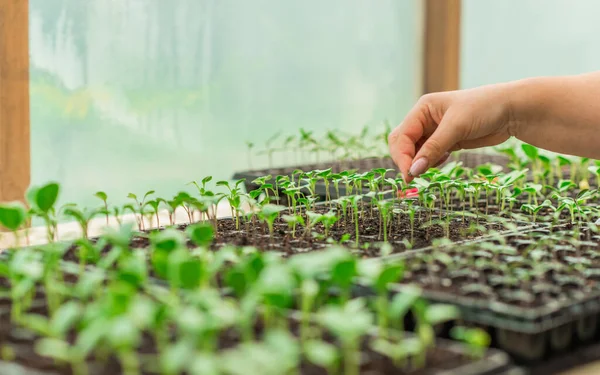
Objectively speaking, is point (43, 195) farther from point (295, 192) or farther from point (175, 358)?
point (175, 358)

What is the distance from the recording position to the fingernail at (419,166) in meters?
1.69

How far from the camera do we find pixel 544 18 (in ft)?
11.6

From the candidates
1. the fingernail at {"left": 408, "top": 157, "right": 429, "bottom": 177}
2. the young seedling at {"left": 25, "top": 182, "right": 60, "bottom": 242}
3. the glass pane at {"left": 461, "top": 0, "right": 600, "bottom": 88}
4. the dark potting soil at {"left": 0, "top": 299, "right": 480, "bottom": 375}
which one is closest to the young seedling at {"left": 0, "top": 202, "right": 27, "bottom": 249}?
the young seedling at {"left": 25, "top": 182, "right": 60, "bottom": 242}

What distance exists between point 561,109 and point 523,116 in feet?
0.26

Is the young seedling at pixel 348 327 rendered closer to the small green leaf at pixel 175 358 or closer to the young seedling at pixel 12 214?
the small green leaf at pixel 175 358

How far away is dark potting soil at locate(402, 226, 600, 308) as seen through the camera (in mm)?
1082

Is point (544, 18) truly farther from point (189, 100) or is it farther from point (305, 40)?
point (189, 100)

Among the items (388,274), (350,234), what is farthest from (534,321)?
(350,234)

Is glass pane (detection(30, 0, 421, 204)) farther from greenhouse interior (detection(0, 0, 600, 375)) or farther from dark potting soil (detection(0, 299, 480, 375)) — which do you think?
dark potting soil (detection(0, 299, 480, 375))

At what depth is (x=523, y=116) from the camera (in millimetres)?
1746

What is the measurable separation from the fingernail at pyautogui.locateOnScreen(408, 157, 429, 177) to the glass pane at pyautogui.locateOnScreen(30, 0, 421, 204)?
1183 millimetres

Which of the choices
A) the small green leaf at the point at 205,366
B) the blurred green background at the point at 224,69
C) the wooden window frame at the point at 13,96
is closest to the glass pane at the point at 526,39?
the blurred green background at the point at 224,69

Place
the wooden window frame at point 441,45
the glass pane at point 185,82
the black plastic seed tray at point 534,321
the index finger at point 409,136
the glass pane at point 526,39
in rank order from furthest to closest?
the wooden window frame at point 441,45
the glass pane at point 526,39
the glass pane at point 185,82
the index finger at point 409,136
the black plastic seed tray at point 534,321

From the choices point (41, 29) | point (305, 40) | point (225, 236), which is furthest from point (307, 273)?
point (305, 40)
